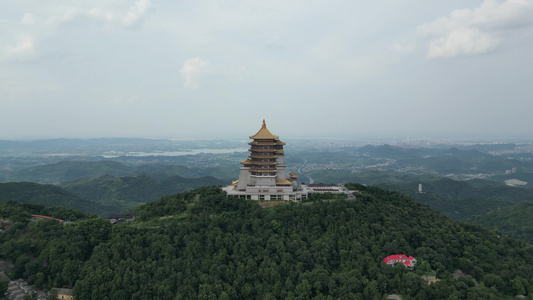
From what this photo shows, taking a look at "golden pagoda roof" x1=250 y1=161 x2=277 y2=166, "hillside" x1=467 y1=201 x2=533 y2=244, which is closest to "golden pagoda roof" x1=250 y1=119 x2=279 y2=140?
"golden pagoda roof" x1=250 y1=161 x2=277 y2=166

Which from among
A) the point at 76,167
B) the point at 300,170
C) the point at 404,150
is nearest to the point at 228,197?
the point at 300,170

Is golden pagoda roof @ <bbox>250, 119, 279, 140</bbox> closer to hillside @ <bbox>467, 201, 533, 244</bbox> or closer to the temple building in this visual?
the temple building

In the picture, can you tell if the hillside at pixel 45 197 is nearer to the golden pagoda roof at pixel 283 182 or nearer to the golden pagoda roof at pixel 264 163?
the golden pagoda roof at pixel 264 163

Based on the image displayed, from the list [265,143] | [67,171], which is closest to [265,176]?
[265,143]

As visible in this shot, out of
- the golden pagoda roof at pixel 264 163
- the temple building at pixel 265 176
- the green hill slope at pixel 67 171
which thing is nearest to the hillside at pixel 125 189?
the green hill slope at pixel 67 171

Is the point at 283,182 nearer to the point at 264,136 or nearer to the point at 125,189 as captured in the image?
the point at 264,136

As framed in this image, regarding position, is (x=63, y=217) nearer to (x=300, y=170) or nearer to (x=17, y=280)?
(x=17, y=280)
